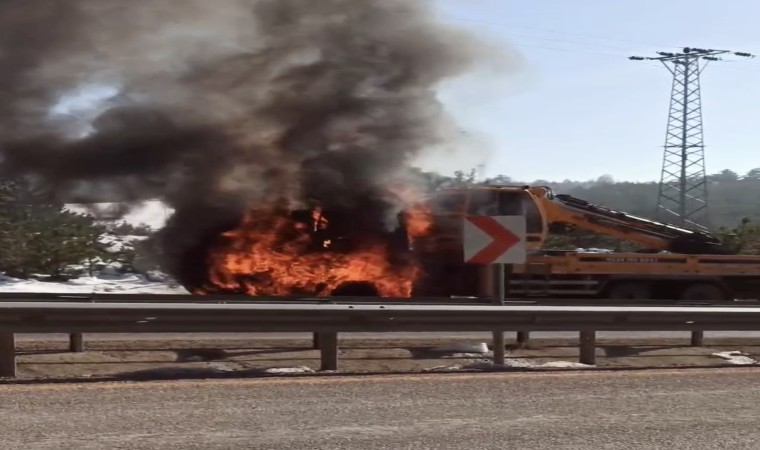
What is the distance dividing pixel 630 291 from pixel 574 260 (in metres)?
1.36

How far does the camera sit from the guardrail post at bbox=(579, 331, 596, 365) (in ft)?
31.8

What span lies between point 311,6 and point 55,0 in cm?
411

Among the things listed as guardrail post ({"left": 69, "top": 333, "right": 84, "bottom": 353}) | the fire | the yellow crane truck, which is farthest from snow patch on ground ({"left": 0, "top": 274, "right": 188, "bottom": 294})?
guardrail post ({"left": 69, "top": 333, "right": 84, "bottom": 353})

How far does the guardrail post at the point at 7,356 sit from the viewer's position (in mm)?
7945

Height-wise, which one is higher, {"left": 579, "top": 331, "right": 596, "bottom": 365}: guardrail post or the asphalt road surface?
{"left": 579, "top": 331, "right": 596, "bottom": 365}: guardrail post

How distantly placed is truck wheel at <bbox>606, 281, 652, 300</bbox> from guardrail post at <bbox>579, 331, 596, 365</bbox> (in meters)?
8.74

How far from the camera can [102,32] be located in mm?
13633

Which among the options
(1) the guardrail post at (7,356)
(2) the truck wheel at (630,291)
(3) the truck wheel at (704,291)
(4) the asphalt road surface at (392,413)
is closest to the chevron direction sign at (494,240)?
(4) the asphalt road surface at (392,413)

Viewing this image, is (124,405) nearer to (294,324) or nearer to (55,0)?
(294,324)

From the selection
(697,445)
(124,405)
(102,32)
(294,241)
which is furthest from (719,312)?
(102,32)

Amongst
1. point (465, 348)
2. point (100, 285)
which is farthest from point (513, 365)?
point (100, 285)

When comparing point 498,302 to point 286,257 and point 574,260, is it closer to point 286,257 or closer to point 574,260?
point 286,257

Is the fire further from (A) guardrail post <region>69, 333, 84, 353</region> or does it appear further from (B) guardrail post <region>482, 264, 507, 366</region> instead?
(A) guardrail post <region>69, 333, 84, 353</region>

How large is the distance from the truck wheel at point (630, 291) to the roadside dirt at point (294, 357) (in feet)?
20.9
